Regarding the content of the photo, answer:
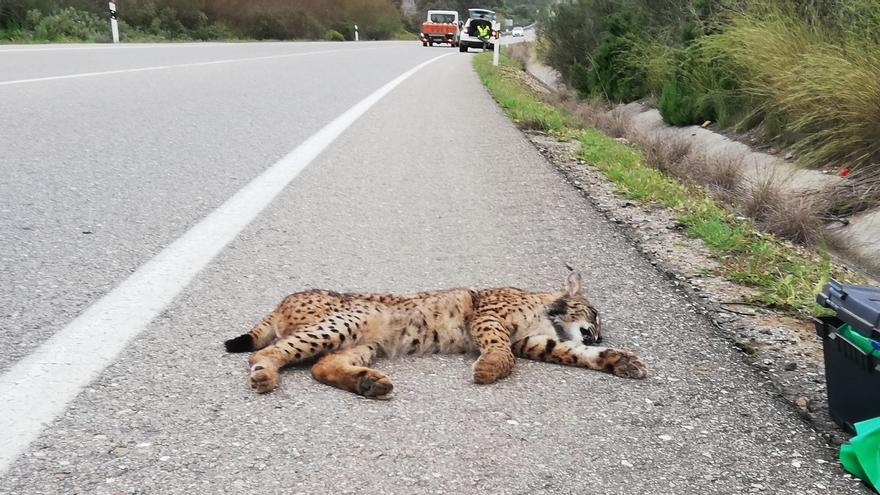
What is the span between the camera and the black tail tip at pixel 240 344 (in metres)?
3.33

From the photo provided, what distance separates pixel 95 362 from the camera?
3102mm

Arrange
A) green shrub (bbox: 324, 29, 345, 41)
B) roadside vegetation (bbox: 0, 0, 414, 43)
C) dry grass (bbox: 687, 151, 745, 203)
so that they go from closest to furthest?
dry grass (bbox: 687, 151, 745, 203), roadside vegetation (bbox: 0, 0, 414, 43), green shrub (bbox: 324, 29, 345, 41)

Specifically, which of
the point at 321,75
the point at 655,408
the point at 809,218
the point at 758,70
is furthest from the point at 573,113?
the point at 655,408

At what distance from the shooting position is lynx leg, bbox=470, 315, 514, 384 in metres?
3.30

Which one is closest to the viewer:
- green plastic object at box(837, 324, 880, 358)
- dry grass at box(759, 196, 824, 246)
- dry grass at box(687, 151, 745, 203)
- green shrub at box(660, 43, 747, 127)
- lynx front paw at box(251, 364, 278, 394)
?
green plastic object at box(837, 324, 880, 358)

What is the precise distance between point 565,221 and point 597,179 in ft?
5.55

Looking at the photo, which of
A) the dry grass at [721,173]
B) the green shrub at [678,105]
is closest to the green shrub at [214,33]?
the green shrub at [678,105]

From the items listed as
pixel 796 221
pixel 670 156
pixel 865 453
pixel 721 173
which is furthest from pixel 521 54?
pixel 865 453

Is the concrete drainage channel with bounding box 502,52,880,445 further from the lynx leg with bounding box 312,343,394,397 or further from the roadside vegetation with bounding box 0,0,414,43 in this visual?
the roadside vegetation with bounding box 0,0,414,43

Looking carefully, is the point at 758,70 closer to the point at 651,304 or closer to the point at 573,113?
the point at 573,113

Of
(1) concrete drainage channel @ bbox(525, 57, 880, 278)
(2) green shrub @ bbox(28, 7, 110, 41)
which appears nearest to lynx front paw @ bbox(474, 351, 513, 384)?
(1) concrete drainage channel @ bbox(525, 57, 880, 278)

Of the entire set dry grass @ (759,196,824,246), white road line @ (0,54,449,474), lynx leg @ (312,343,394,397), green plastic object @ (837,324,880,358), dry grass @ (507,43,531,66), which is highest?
dry grass @ (507,43,531,66)

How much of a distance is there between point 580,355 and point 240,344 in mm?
1364

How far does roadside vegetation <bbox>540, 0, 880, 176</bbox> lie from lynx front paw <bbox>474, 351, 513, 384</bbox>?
4385mm
